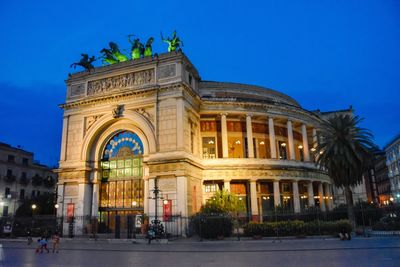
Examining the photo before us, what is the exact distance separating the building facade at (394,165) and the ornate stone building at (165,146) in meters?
39.2

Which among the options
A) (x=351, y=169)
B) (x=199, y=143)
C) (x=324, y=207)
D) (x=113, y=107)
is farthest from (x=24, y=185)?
→ (x=351, y=169)

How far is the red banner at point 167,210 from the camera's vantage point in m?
29.8

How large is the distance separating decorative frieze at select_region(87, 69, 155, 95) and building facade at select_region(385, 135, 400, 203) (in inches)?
2355

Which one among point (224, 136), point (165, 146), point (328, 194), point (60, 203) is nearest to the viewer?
point (165, 146)

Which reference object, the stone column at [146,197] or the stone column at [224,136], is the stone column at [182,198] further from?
the stone column at [224,136]

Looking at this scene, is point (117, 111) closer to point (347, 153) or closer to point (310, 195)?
point (347, 153)

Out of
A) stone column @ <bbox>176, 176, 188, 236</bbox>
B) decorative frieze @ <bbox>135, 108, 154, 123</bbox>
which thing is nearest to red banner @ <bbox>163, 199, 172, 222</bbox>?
stone column @ <bbox>176, 176, 188, 236</bbox>

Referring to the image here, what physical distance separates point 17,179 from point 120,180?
101 feet

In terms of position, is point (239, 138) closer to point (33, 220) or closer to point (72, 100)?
point (72, 100)

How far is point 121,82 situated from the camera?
120 ft

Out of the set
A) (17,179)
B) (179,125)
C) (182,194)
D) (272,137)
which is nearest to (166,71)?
(179,125)

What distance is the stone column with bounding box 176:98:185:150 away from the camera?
31.7 meters

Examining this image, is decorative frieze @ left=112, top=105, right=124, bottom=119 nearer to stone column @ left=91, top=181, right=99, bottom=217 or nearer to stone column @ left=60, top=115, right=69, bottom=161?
stone column @ left=60, top=115, right=69, bottom=161

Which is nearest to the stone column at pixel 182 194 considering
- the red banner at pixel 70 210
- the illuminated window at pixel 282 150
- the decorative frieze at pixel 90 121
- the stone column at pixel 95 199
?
the stone column at pixel 95 199
